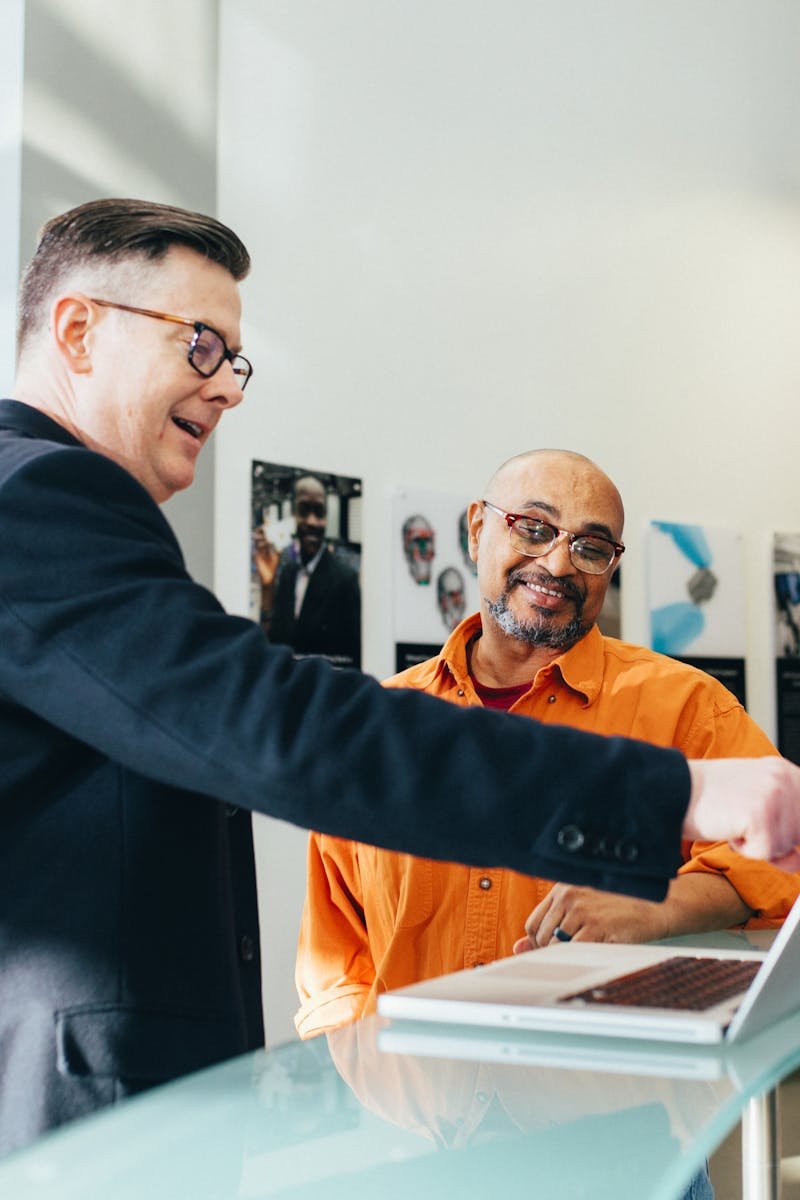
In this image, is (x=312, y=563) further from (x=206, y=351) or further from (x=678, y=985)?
(x=678, y=985)

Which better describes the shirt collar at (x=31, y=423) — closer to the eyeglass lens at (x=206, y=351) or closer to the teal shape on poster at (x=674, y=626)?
the eyeglass lens at (x=206, y=351)

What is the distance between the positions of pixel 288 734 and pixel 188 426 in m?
0.57

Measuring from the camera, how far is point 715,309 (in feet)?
20.7

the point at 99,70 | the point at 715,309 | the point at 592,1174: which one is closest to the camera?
the point at 592,1174

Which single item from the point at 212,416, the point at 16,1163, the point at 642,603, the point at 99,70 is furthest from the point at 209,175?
the point at 16,1163

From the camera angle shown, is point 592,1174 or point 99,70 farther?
point 99,70

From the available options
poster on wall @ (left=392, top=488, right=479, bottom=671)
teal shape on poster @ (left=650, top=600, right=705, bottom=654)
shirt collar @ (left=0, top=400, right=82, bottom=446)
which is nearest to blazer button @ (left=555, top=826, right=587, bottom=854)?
shirt collar @ (left=0, top=400, right=82, bottom=446)

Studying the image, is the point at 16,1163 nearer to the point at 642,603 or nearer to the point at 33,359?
the point at 33,359

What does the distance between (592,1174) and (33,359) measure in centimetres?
110

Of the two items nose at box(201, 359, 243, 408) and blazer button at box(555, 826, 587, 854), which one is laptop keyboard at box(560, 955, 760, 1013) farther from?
nose at box(201, 359, 243, 408)

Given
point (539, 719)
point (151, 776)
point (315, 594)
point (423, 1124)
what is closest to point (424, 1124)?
point (423, 1124)

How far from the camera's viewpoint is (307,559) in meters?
4.53

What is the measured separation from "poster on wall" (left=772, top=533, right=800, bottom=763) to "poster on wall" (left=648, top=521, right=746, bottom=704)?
24 cm

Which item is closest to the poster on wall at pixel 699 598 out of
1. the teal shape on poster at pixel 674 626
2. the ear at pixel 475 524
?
the teal shape on poster at pixel 674 626
